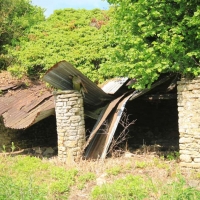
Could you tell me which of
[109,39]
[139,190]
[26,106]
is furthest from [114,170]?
[26,106]

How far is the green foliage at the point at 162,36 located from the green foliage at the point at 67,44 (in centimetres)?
351

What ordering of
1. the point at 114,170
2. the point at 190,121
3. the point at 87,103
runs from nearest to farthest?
1. the point at 190,121
2. the point at 114,170
3. the point at 87,103

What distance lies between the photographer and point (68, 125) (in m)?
9.18

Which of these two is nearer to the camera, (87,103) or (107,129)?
(107,129)

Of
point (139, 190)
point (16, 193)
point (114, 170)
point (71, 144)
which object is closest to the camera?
point (16, 193)

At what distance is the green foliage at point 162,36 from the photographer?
289 inches

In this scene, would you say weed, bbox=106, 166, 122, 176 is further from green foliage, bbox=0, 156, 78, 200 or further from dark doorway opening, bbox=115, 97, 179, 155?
dark doorway opening, bbox=115, 97, 179, 155

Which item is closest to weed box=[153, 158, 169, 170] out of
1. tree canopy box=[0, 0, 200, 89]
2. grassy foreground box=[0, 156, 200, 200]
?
grassy foreground box=[0, 156, 200, 200]

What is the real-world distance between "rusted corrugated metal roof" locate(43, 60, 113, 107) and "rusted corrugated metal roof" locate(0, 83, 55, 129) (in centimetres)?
91

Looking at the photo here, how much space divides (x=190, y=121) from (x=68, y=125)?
11.6 ft

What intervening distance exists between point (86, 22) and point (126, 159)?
27.5 ft

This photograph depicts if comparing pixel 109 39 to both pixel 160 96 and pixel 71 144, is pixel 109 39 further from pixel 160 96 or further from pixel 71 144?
pixel 71 144

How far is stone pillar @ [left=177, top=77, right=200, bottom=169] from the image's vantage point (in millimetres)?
7707

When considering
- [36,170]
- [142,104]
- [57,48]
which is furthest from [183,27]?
[57,48]
